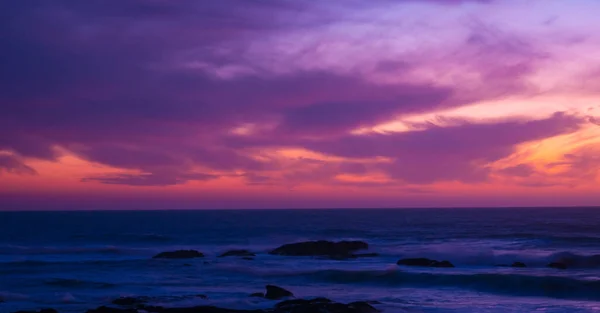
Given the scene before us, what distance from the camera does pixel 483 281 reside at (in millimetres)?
30062

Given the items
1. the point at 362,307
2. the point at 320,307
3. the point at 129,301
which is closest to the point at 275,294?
the point at 320,307

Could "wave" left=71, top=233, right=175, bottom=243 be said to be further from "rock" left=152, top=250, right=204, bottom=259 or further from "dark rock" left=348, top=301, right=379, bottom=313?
"dark rock" left=348, top=301, right=379, bottom=313

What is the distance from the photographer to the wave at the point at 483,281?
28.0m

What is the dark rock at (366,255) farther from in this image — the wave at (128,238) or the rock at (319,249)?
the wave at (128,238)

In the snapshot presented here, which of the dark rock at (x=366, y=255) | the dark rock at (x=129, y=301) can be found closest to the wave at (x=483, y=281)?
the dark rock at (x=366, y=255)

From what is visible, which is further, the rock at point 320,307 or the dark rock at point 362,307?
the dark rock at point 362,307

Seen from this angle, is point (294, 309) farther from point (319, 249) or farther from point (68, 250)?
point (68, 250)

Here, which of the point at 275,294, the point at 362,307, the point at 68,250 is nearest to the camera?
the point at 362,307

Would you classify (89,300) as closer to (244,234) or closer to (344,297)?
(344,297)

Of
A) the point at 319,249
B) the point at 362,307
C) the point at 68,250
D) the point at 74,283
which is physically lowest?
the point at 74,283

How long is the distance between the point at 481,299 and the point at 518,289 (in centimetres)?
412

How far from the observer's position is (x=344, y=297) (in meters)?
25.5

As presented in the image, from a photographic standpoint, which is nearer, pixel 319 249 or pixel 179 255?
pixel 179 255

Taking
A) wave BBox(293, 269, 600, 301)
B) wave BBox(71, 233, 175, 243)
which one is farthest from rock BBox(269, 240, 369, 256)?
wave BBox(71, 233, 175, 243)
